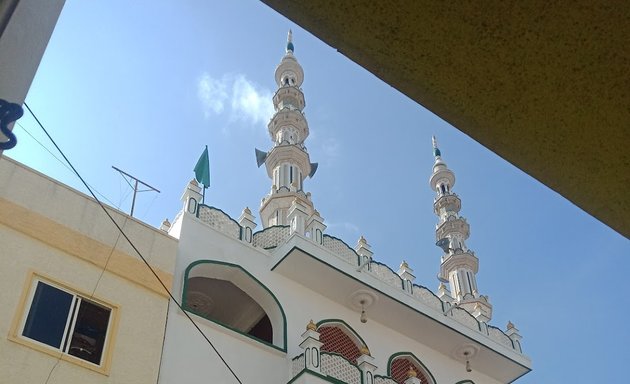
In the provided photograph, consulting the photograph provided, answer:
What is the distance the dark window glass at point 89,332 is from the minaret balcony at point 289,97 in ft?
45.0

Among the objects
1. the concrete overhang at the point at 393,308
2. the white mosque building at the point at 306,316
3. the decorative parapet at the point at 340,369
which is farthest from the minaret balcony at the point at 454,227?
→ the decorative parapet at the point at 340,369

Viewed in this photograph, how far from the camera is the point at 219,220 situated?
13289 mm

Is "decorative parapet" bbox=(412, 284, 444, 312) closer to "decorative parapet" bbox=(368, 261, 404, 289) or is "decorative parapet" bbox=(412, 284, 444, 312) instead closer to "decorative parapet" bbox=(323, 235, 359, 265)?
"decorative parapet" bbox=(368, 261, 404, 289)

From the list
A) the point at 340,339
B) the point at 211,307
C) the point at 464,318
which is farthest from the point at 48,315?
the point at 464,318

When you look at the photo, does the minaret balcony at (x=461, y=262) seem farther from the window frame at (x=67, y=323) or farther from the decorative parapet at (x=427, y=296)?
the window frame at (x=67, y=323)

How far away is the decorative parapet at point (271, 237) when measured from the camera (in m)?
13.7

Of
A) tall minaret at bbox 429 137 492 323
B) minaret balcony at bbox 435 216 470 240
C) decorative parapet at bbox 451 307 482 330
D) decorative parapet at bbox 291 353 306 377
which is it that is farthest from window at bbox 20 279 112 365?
minaret balcony at bbox 435 216 470 240

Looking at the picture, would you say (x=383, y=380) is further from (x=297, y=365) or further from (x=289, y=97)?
(x=289, y=97)

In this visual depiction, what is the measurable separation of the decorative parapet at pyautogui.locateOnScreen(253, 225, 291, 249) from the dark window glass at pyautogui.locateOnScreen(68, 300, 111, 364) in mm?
3964

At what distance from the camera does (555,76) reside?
5.90 ft

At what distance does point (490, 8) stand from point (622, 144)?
1.82ft

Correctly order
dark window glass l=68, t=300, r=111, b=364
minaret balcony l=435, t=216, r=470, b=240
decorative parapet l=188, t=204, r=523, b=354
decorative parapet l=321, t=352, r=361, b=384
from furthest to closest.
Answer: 1. minaret balcony l=435, t=216, r=470, b=240
2. decorative parapet l=188, t=204, r=523, b=354
3. decorative parapet l=321, t=352, r=361, b=384
4. dark window glass l=68, t=300, r=111, b=364

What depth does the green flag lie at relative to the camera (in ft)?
49.9

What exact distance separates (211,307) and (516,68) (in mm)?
12914
